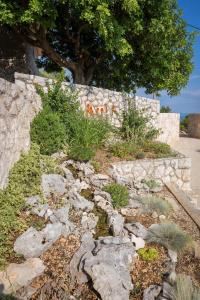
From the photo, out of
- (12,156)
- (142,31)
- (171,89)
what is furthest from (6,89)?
(171,89)

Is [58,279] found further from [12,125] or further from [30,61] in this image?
[30,61]

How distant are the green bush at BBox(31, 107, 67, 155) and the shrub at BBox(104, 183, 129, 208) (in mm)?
1630

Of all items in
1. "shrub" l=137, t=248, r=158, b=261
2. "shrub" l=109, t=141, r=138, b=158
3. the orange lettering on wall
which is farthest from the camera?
the orange lettering on wall

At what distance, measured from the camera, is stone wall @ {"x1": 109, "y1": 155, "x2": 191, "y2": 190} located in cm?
703

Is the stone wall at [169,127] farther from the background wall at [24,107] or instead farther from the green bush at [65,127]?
the green bush at [65,127]

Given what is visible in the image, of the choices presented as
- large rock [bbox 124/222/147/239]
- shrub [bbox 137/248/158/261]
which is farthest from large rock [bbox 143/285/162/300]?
large rock [bbox 124/222/147/239]

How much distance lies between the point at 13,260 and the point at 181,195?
4326mm

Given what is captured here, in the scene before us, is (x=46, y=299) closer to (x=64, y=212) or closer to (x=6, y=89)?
(x=64, y=212)

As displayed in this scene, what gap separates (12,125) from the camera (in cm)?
507

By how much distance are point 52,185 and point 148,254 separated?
210 cm

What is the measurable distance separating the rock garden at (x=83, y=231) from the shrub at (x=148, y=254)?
14 millimetres

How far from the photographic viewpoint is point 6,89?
16.7ft

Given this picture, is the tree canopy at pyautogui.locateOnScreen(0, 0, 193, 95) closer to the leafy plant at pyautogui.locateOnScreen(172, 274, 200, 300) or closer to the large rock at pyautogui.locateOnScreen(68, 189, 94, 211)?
the large rock at pyautogui.locateOnScreen(68, 189, 94, 211)

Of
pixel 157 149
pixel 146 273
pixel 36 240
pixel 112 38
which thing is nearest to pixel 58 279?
pixel 36 240
